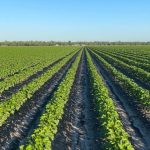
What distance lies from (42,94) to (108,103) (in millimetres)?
6238

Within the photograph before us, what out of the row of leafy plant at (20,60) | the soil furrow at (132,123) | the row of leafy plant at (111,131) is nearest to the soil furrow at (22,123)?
the row of leafy plant at (111,131)

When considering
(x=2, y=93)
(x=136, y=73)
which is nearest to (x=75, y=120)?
(x=2, y=93)

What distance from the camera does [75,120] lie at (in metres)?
12.7

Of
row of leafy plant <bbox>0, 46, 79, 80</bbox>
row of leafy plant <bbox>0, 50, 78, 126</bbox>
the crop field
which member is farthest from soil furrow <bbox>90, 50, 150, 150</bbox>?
row of leafy plant <bbox>0, 46, 79, 80</bbox>

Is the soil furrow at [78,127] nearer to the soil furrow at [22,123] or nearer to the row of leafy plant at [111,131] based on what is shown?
the row of leafy plant at [111,131]

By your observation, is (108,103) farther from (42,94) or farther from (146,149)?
(42,94)

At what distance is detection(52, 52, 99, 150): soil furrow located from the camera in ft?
33.2

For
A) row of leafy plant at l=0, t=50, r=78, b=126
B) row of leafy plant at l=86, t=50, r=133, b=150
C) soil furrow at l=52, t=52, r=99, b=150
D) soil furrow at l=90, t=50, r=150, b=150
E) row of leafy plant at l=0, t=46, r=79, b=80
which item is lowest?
row of leafy plant at l=0, t=46, r=79, b=80

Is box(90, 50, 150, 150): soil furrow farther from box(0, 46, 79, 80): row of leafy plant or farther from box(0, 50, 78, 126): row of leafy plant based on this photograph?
box(0, 46, 79, 80): row of leafy plant

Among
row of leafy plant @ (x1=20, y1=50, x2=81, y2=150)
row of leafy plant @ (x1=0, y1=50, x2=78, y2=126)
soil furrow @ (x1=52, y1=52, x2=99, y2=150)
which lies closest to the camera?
row of leafy plant @ (x1=20, y1=50, x2=81, y2=150)

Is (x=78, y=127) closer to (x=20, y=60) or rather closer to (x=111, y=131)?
(x=111, y=131)

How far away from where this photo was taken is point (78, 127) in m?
11.9

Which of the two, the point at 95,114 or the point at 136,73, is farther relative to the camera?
the point at 136,73

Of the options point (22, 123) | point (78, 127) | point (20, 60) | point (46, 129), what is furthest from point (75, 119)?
point (20, 60)
